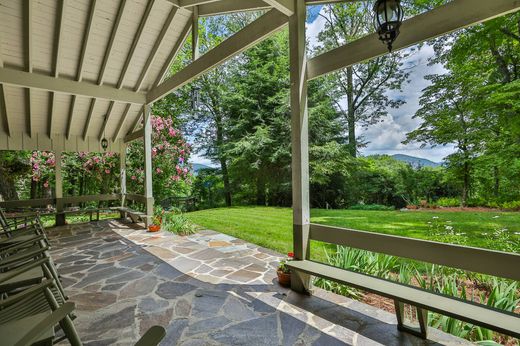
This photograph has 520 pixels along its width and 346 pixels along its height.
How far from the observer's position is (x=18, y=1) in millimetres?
4039

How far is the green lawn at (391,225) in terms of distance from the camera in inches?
183

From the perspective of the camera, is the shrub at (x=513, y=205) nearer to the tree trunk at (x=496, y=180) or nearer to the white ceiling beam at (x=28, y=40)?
the tree trunk at (x=496, y=180)

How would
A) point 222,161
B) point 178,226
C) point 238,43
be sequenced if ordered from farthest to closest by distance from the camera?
point 222,161, point 178,226, point 238,43

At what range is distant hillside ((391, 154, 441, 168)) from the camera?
7.07m

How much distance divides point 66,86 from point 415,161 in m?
8.47

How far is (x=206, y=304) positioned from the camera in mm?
3006

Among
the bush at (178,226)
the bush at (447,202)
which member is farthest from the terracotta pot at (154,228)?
the bush at (447,202)

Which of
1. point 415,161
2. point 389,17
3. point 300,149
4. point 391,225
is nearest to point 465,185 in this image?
point 415,161

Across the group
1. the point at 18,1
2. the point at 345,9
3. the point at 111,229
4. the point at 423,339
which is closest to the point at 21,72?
the point at 18,1

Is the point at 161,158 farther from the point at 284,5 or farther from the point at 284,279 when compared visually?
the point at 284,5

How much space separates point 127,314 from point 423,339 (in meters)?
2.75

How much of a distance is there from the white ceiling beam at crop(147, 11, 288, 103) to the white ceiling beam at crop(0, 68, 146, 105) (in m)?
1.76

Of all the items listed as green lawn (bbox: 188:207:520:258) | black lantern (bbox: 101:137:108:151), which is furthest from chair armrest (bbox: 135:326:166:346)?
black lantern (bbox: 101:137:108:151)

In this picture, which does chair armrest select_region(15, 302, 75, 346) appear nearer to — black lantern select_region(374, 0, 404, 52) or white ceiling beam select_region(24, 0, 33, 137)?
black lantern select_region(374, 0, 404, 52)
